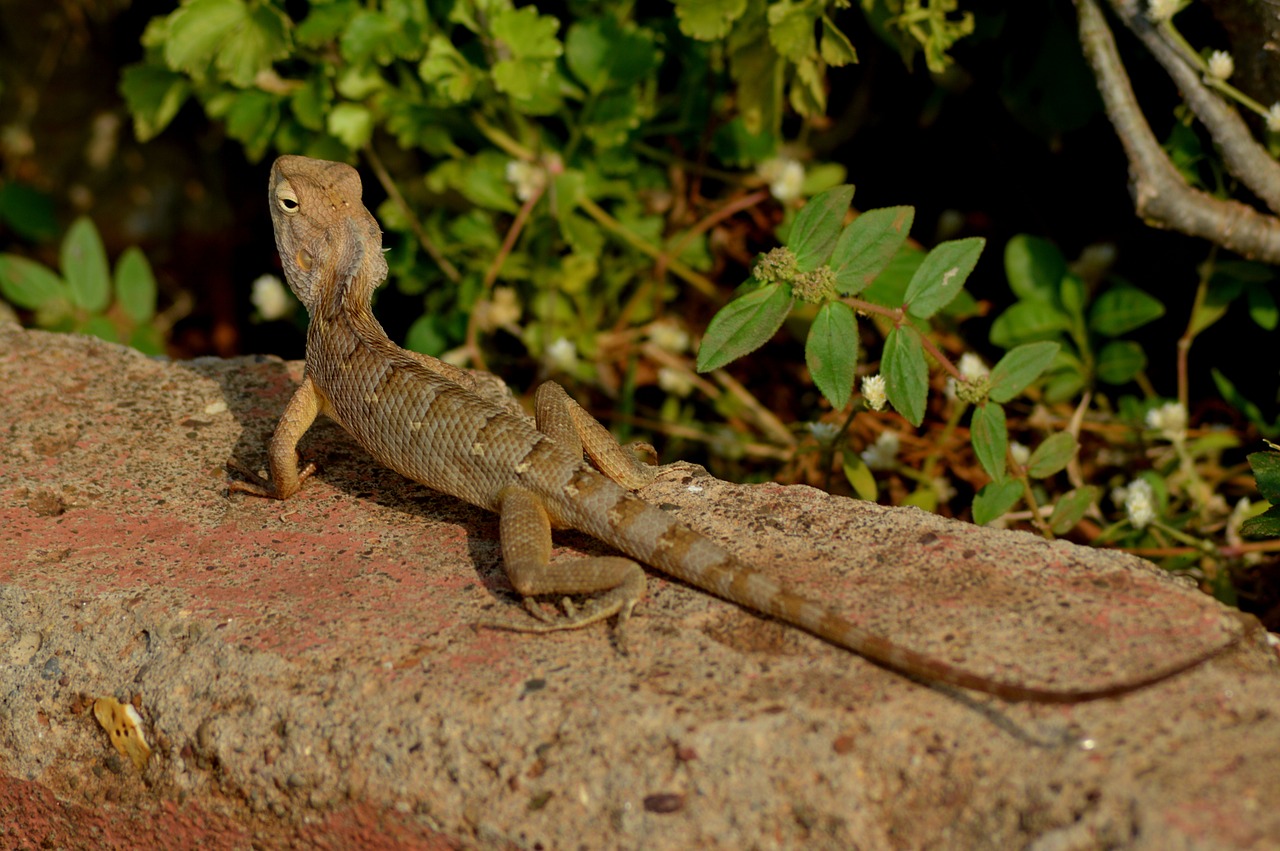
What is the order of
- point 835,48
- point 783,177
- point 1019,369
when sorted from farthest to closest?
point 783,177 → point 835,48 → point 1019,369

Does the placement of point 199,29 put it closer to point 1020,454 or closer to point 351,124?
point 351,124

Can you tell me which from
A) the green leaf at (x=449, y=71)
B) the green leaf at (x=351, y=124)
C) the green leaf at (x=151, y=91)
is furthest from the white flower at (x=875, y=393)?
the green leaf at (x=151, y=91)

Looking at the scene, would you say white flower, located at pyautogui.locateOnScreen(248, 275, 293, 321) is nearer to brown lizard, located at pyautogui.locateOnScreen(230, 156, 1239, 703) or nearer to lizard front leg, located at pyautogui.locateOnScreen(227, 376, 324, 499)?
brown lizard, located at pyautogui.locateOnScreen(230, 156, 1239, 703)

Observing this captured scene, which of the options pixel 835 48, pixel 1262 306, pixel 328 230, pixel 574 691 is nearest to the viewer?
pixel 574 691

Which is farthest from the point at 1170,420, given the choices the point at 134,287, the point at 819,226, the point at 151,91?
the point at 134,287

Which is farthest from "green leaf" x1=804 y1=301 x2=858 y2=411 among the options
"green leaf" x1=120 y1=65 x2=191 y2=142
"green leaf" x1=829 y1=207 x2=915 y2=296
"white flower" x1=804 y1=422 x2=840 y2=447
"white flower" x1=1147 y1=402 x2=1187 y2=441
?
"green leaf" x1=120 y1=65 x2=191 y2=142

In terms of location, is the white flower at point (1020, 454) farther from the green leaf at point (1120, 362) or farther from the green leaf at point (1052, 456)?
the green leaf at point (1120, 362)

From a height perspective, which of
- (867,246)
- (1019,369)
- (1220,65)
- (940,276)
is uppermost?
(1220,65)
